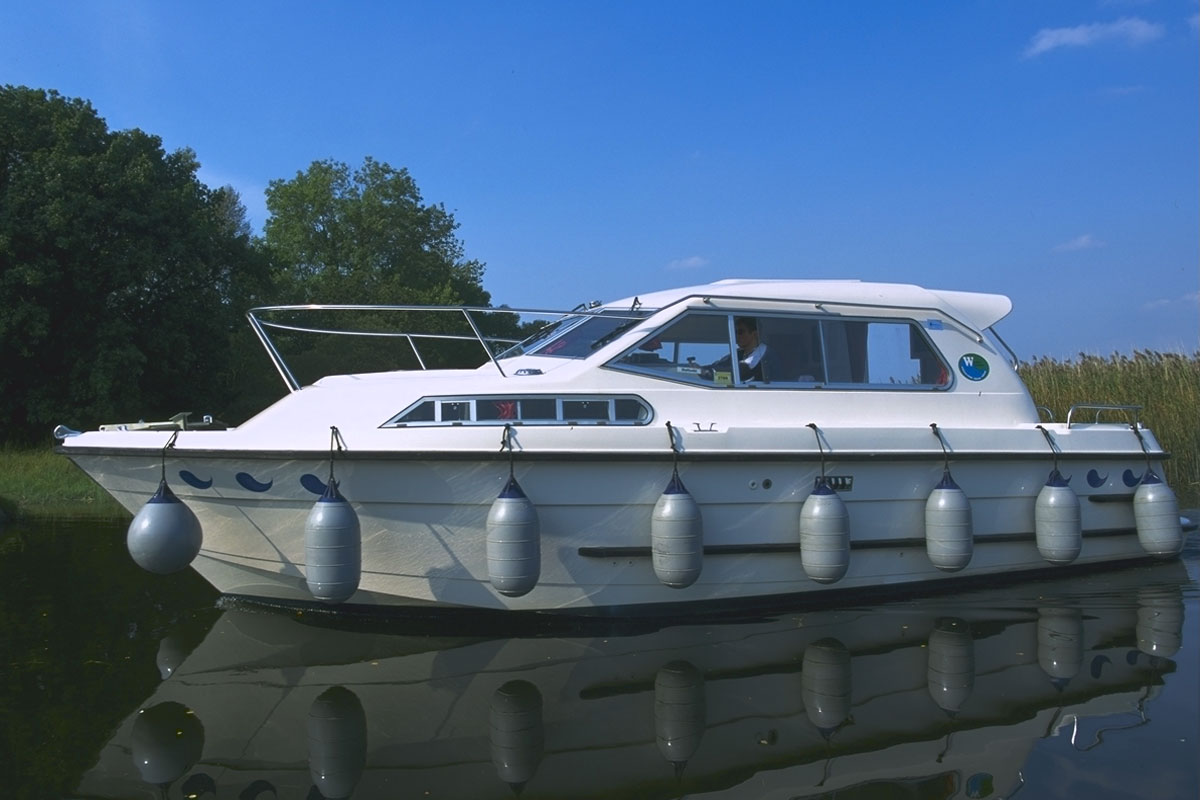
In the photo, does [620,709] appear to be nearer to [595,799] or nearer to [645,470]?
[595,799]

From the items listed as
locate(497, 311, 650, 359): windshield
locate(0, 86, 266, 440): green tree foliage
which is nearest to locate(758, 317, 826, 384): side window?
locate(497, 311, 650, 359): windshield

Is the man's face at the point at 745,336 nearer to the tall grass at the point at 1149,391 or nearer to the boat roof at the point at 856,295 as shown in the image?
the boat roof at the point at 856,295

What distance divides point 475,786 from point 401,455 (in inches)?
81.6

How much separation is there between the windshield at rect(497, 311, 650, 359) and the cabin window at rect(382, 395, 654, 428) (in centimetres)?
58

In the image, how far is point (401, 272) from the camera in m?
40.7

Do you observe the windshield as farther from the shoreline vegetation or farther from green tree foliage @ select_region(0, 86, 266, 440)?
green tree foliage @ select_region(0, 86, 266, 440)

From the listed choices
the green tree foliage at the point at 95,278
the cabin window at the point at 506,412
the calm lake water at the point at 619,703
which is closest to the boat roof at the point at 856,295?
the cabin window at the point at 506,412

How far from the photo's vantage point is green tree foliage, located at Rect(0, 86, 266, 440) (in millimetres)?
17219

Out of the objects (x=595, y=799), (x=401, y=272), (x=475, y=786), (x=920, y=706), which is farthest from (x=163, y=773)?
(x=401, y=272)

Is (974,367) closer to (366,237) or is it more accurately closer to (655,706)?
(655,706)

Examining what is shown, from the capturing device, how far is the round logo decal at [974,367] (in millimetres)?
6664

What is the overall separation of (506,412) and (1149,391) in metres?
10.2

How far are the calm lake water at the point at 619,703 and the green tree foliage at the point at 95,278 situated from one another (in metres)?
12.8

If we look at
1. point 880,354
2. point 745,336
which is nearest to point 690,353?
point 745,336
